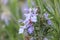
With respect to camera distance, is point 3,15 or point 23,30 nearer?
point 23,30

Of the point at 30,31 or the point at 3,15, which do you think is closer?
the point at 30,31

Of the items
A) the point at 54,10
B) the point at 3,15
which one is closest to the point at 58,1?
the point at 54,10

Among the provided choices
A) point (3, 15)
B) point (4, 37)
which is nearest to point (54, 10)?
point (4, 37)

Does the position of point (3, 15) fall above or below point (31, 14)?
above

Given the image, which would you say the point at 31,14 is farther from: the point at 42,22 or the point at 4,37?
the point at 4,37

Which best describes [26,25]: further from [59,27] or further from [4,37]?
[4,37]

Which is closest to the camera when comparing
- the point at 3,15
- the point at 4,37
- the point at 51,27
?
the point at 51,27

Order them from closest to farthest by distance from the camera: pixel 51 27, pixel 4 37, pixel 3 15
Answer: pixel 51 27 → pixel 4 37 → pixel 3 15

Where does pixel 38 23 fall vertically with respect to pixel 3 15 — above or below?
below
